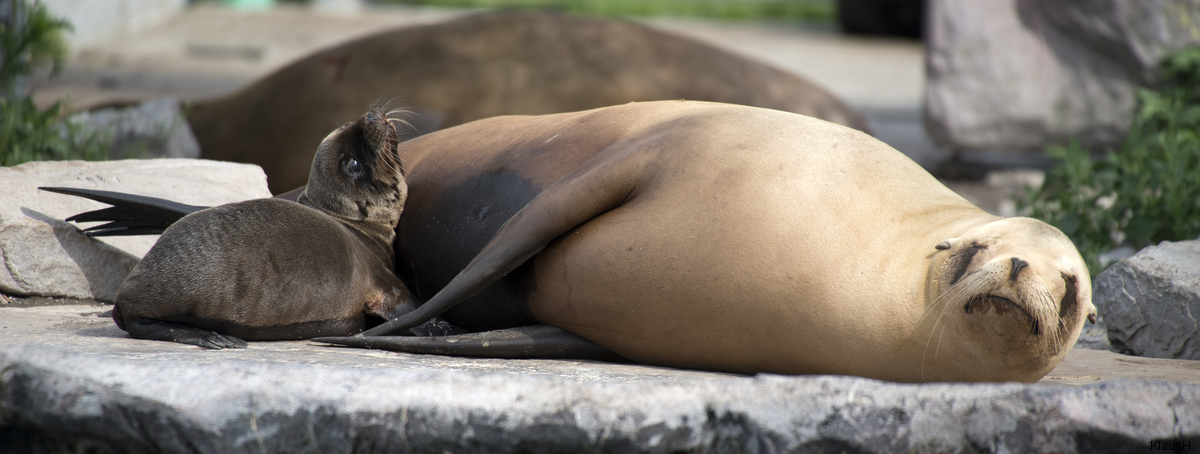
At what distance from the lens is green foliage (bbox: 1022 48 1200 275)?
4.26 m

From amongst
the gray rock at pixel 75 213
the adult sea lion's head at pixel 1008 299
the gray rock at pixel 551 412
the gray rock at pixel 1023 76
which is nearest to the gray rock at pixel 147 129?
the gray rock at pixel 75 213

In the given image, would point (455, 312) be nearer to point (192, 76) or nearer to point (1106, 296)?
point (1106, 296)

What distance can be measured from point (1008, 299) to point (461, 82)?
3.79 metres

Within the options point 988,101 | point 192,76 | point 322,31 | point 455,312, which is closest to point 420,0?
point 322,31

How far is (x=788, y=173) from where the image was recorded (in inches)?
97.6

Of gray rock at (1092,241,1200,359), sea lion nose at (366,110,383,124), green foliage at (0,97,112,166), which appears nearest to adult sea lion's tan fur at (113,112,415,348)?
sea lion nose at (366,110,383,124)

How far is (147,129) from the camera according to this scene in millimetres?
5152

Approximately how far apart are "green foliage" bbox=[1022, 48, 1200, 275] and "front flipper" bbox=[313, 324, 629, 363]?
94.0 inches

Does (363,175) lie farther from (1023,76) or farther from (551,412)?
(1023,76)

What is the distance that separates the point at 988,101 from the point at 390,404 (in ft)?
19.9

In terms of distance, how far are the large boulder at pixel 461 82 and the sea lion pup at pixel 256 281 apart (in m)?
2.43

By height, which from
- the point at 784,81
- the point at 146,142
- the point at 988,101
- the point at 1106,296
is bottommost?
the point at 988,101

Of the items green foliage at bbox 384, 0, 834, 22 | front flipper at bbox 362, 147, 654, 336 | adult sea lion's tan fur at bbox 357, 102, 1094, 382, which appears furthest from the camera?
green foliage at bbox 384, 0, 834, 22

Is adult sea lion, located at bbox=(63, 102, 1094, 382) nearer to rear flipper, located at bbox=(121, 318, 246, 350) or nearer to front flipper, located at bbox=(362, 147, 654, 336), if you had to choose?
front flipper, located at bbox=(362, 147, 654, 336)
